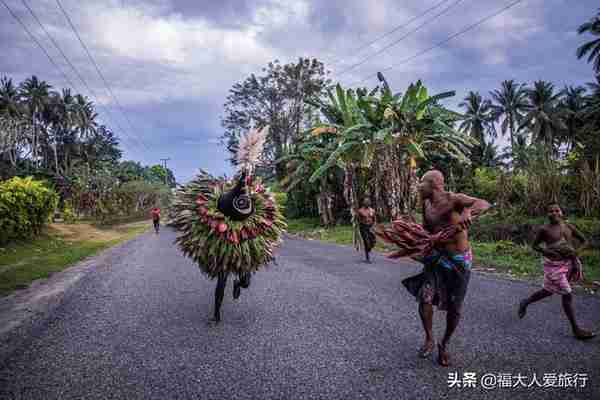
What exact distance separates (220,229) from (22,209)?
43.7 feet

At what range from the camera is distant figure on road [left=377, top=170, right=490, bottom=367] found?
11.2ft

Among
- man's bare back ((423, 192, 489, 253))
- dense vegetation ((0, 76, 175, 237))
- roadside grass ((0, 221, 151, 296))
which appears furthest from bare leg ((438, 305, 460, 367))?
dense vegetation ((0, 76, 175, 237))

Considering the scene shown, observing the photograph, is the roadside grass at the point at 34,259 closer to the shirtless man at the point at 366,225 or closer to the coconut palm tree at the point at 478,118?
the shirtless man at the point at 366,225

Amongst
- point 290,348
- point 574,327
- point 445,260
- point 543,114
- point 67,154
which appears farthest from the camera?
point 67,154

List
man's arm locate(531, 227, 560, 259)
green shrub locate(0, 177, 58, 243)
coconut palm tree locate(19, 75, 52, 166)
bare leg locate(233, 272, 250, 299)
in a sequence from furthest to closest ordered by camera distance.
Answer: coconut palm tree locate(19, 75, 52, 166), green shrub locate(0, 177, 58, 243), bare leg locate(233, 272, 250, 299), man's arm locate(531, 227, 560, 259)

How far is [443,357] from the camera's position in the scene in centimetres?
343

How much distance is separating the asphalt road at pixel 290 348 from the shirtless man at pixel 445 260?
1.37 ft

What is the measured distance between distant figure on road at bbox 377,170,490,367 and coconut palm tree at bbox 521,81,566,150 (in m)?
44.5

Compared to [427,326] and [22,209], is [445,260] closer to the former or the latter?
[427,326]

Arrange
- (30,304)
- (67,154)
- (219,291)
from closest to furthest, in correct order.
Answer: (219,291), (30,304), (67,154)

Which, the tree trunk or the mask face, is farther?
the tree trunk

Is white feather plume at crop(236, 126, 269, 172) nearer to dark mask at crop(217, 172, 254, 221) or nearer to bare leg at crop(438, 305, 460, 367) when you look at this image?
dark mask at crop(217, 172, 254, 221)

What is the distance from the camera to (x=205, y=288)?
6.87 m

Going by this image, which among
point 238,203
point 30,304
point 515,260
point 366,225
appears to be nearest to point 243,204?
point 238,203
